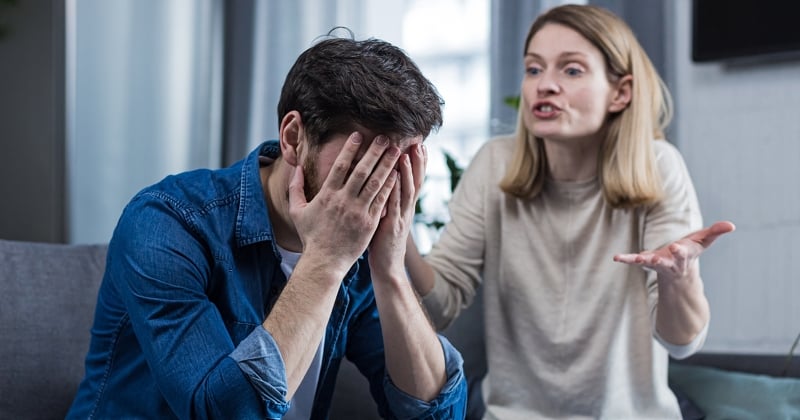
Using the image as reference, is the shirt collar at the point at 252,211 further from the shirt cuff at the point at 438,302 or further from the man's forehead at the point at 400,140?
the shirt cuff at the point at 438,302

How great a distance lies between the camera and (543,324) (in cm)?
175

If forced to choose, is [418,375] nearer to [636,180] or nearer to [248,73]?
[636,180]

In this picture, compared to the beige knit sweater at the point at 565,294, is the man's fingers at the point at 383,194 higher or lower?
higher

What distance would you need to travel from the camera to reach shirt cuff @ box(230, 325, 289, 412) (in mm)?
1044

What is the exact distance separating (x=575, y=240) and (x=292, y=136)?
2.62 feet

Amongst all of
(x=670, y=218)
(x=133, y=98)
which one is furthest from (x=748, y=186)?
(x=133, y=98)

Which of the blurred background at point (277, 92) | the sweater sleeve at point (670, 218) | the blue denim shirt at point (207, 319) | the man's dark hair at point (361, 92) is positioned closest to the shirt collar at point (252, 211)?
the blue denim shirt at point (207, 319)

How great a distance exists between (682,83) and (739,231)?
0.47 meters

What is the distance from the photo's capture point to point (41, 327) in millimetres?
1552

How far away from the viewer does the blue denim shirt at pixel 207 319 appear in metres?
1.05

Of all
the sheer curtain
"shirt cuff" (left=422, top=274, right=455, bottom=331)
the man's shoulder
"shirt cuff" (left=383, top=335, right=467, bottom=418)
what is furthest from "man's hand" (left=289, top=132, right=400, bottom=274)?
the sheer curtain

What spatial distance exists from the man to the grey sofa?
1.12 feet

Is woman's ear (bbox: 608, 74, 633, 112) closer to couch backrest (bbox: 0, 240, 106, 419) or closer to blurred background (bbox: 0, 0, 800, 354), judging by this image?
blurred background (bbox: 0, 0, 800, 354)

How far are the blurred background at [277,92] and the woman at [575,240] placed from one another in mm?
785
